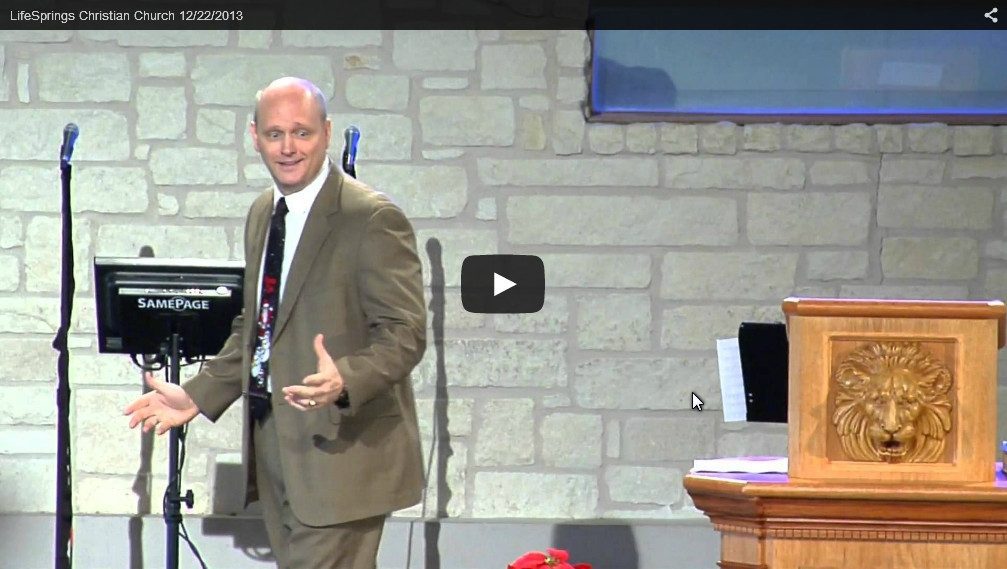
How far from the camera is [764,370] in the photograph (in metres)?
3.99

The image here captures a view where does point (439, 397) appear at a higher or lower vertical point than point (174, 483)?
higher

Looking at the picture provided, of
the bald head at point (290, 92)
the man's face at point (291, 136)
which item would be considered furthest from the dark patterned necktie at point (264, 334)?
the bald head at point (290, 92)

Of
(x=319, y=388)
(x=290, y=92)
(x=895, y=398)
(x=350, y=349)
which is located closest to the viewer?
(x=895, y=398)

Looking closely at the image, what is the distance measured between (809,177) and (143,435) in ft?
8.33

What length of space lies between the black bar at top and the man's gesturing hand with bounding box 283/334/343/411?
2.72 m

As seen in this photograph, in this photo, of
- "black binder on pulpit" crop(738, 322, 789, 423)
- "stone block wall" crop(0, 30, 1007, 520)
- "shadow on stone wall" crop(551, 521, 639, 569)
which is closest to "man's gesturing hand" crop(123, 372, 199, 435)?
"black binder on pulpit" crop(738, 322, 789, 423)

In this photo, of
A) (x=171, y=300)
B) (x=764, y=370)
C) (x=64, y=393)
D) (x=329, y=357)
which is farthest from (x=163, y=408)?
(x=764, y=370)

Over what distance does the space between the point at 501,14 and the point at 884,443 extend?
3092 millimetres

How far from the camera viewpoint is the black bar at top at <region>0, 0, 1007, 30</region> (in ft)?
18.2

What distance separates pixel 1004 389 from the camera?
5602 millimetres

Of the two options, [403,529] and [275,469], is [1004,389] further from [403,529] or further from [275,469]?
[275,469]
